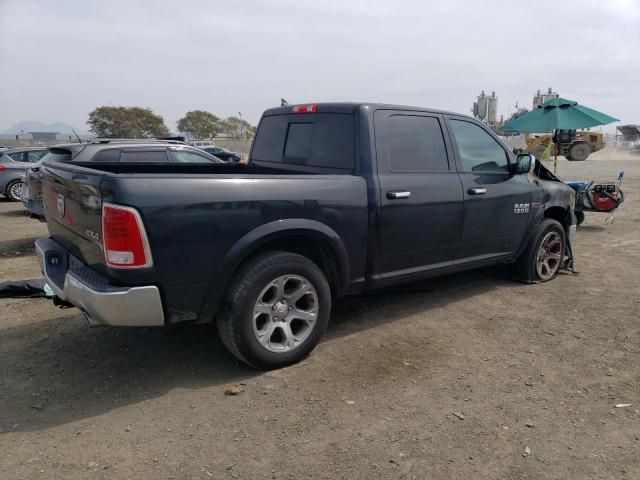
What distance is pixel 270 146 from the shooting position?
16.2 feet

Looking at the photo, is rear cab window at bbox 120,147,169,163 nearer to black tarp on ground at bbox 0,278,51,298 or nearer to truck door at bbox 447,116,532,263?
black tarp on ground at bbox 0,278,51,298

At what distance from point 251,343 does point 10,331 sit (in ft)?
7.66

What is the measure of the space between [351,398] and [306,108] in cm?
251

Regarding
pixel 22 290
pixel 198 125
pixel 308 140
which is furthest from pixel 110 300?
pixel 198 125

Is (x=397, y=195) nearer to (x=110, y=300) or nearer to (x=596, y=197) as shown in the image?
(x=110, y=300)

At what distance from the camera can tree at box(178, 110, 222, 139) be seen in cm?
7800

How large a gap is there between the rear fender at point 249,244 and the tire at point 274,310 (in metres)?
0.09

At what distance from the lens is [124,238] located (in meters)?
2.89

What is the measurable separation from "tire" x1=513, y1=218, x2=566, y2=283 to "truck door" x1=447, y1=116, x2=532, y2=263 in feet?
0.91

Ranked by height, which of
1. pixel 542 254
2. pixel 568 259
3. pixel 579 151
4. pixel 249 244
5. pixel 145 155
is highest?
pixel 579 151

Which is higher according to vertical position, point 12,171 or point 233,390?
point 12,171

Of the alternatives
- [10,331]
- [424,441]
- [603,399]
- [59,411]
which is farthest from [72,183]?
[603,399]

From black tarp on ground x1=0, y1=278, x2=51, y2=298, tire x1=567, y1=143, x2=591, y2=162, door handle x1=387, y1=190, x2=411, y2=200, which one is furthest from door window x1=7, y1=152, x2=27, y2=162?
tire x1=567, y1=143, x2=591, y2=162

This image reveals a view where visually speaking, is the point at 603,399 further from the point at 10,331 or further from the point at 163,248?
the point at 10,331
